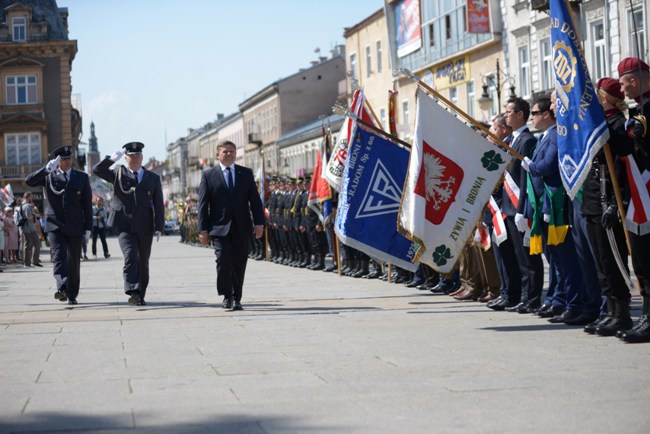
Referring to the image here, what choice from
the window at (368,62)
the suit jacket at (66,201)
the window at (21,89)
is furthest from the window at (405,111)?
the suit jacket at (66,201)

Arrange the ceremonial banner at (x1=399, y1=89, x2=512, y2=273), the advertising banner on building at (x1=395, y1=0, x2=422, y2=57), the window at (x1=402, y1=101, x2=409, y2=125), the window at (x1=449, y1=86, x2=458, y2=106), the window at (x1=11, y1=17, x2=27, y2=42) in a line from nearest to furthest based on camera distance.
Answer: the ceremonial banner at (x1=399, y1=89, x2=512, y2=273), the window at (x1=449, y1=86, x2=458, y2=106), the advertising banner on building at (x1=395, y1=0, x2=422, y2=57), the window at (x1=402, y1=101, x2=409, y2=125), the window at (x1=11, y1=17, x2=27, y2=42)

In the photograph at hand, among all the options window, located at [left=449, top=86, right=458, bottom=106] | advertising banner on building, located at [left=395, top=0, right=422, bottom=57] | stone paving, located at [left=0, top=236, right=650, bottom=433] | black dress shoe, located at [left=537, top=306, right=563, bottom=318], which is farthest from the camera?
advertising banner on building, located at [left=395, top=0, right=422, bottom=57]

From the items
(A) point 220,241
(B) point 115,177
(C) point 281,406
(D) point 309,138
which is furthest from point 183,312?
(D) point 309,138

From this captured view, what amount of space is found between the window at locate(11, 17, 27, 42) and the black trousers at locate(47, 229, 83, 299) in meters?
66.6

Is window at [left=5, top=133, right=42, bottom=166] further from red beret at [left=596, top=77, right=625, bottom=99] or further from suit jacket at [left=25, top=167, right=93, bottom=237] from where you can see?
red beret at [left=596, top=77, right=625, bottom=99]

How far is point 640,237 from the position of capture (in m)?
8.92

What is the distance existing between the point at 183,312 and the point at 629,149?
5905 millimetres

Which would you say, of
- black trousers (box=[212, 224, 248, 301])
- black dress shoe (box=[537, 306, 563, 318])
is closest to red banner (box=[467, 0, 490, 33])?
black trousers (box=[212, 224, 248, 301])

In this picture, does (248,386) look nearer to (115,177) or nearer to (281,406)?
(281,406)

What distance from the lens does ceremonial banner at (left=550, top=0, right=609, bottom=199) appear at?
9.08 m

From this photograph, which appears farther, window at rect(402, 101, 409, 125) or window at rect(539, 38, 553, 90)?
Answer: window at rect(402, 101, 409, 125)

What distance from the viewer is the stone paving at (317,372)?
19.5 ft

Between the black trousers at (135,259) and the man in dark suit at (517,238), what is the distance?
4406mm

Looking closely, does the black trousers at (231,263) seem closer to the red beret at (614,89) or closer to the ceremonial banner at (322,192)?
the red beret at (614,89)
